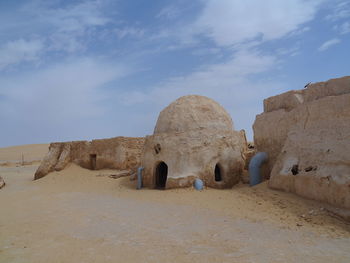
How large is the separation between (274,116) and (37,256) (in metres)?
9.10

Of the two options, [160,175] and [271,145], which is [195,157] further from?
[160,175]

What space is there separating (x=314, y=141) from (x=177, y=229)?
493 centimetres

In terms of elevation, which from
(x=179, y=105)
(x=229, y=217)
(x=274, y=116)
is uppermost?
(x=179, y=105)

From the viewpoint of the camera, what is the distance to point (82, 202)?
11.1m

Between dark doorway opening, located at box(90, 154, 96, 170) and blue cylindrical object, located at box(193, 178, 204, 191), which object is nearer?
blue cylindrical object, located at box(193, 178, 204, 191)

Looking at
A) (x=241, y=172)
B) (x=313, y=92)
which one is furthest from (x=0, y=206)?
(x=313, y=92)

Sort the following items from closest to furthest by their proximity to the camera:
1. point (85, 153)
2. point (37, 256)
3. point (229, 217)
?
point (37, 256)
point (229, 217)
point (85, 153)

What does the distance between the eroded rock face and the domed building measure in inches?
74.8

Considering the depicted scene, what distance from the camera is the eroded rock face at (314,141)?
7.76 m

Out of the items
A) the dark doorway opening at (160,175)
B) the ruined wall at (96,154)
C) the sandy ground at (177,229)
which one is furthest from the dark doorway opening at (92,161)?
the sandy ground at (177,229)

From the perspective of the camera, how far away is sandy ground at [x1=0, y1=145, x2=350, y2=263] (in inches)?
208

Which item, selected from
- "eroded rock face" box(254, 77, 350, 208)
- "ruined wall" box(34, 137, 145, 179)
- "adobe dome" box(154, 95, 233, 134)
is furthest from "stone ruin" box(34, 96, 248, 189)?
"ruined wall" box(34, 137, 145, 179)

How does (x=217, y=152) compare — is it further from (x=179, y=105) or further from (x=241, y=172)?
(x=179, y=105)

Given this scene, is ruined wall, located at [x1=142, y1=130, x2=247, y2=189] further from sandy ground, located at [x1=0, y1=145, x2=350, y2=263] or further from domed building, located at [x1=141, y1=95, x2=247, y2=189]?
sandy ground, located at [x1=0, y1=145, x2=350, y2=263]
